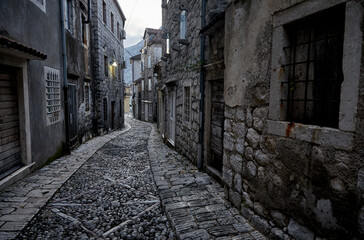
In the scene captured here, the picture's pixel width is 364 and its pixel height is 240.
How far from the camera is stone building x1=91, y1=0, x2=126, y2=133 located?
12047mm

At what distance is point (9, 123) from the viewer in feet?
15.5

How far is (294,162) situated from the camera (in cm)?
237

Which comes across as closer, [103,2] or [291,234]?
[291,234]

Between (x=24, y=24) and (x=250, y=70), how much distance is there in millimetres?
4900

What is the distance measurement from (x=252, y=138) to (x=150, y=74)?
20.6 meters

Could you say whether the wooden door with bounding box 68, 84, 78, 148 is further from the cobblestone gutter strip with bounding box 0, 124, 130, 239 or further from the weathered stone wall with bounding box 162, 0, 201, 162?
the weathered stone wall with bounding box 162, 0, 201, 162

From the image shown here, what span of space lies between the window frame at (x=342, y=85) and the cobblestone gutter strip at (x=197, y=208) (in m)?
1.40

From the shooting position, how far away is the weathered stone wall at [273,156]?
6.15 feet

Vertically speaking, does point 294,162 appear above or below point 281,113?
below

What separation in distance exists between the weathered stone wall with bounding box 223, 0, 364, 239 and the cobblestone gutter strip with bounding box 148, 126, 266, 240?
8.6 inches

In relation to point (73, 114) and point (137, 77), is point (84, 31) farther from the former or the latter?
point (137, 77)

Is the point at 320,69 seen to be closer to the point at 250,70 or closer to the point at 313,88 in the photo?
the point at 313,88

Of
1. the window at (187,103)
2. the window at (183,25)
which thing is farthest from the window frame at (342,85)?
the window at (183,25)

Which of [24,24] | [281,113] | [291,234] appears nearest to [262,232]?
[291,234]
